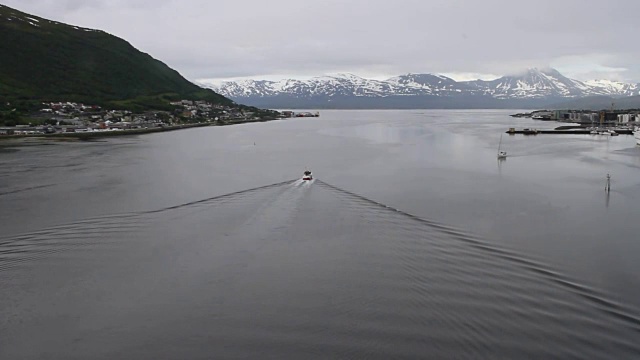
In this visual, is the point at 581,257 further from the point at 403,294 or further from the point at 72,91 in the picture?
the point at 72,91

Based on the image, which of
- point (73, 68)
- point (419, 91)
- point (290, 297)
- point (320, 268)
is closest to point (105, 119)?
point (73, 68)

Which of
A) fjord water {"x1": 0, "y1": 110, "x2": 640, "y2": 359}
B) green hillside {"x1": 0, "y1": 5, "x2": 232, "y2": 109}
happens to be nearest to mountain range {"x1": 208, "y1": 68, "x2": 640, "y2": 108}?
green hillside {"x1": 0, "y1": 5, "x2": 232, "y2": 109}

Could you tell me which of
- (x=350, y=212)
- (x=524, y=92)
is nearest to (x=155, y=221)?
Answer: (x=350, y=212)

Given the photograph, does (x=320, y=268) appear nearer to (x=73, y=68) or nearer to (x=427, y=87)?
(x=73, y=68)

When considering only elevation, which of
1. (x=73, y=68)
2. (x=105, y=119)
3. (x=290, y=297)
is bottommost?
(x=290, y=297)

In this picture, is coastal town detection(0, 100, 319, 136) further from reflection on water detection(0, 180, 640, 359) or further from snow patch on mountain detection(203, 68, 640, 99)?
snow patch on mountain detection(203, 68, 640, 99)
